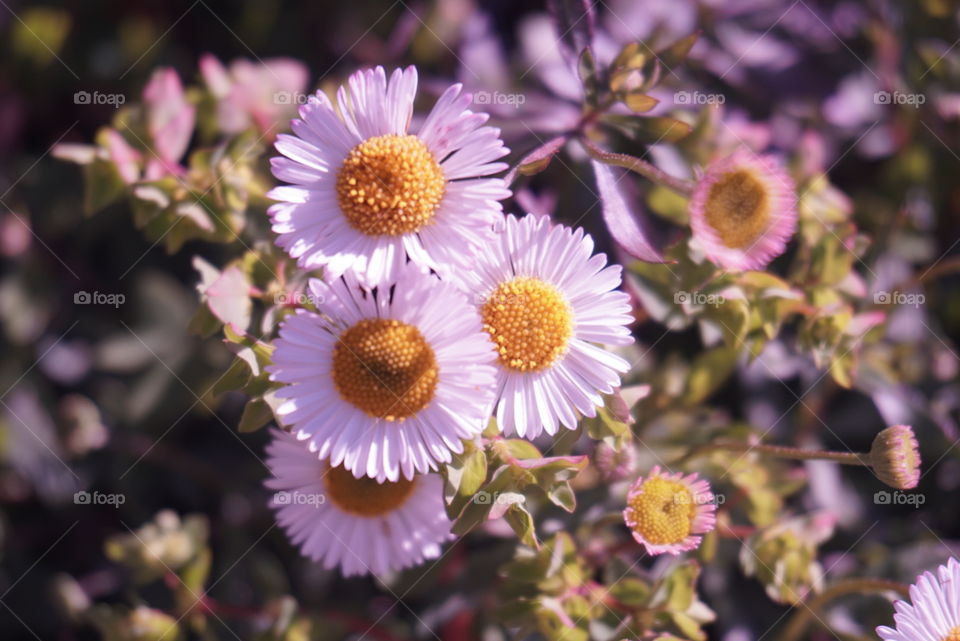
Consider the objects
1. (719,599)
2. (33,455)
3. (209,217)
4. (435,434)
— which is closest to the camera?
(435,434)

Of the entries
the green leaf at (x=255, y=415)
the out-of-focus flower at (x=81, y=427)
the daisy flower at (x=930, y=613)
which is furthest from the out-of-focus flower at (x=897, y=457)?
the out-of-focus flower at (x=81, y=427)

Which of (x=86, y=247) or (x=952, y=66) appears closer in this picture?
(x=952, y=66)

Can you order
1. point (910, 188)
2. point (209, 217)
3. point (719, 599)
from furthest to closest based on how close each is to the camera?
point (910, 188) → point (719, 599) → point (209, 217)

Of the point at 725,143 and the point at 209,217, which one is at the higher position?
the point at 209,217

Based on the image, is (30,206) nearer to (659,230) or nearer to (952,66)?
(659,230)

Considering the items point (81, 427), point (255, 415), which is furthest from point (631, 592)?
point (81, 427)

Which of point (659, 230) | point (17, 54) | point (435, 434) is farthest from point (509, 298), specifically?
point (17, 54)

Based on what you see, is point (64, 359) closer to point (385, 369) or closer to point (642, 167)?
point (385, 369)
